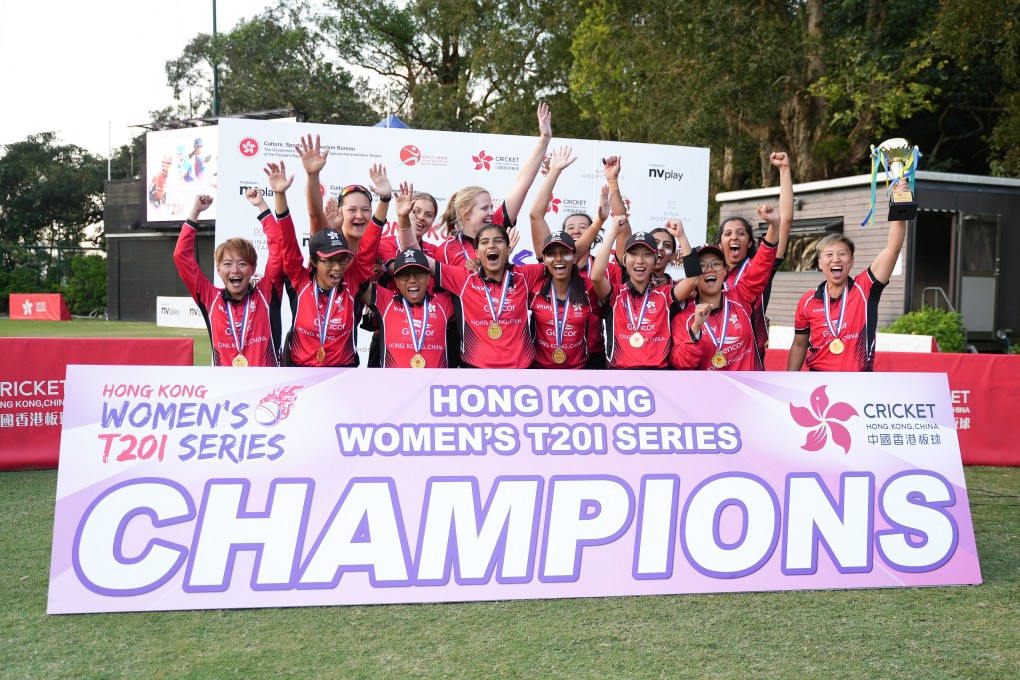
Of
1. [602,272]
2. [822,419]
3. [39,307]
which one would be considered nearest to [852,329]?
A: [822,419]

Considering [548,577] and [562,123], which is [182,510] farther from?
[562,123]

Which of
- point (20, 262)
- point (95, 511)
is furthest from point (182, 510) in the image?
point (20, 262)

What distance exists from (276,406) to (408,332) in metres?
1.06

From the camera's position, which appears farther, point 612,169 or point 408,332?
point 612,169

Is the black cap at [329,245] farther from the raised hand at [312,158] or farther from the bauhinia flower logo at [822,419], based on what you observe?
the bauhinia flower logo at [822,419]

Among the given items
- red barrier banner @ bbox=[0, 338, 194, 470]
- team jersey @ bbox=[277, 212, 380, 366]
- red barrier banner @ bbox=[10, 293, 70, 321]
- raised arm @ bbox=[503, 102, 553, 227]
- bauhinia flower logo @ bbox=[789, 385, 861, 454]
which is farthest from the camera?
red barrier banner @ bbox=[10, 293, 70, 321]

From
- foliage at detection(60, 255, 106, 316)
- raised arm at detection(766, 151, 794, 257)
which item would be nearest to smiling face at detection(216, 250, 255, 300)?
raised arm at detection(766, 151, 794, 257)

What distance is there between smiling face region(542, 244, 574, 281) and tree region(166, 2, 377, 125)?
34.3 meters

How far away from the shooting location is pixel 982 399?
8.48 metres

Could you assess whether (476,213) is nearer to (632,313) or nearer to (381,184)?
(381,184)

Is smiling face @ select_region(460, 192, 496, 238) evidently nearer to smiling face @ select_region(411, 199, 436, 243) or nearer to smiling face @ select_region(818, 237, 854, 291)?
smiling face @ select_region(411, 199, 436, 243)

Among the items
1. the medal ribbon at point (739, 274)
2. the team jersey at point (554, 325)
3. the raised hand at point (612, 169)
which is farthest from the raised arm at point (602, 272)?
the medal ribbon at point (739, 274)

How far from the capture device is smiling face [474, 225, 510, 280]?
512 cm

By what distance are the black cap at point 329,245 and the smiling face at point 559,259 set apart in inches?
43.5
